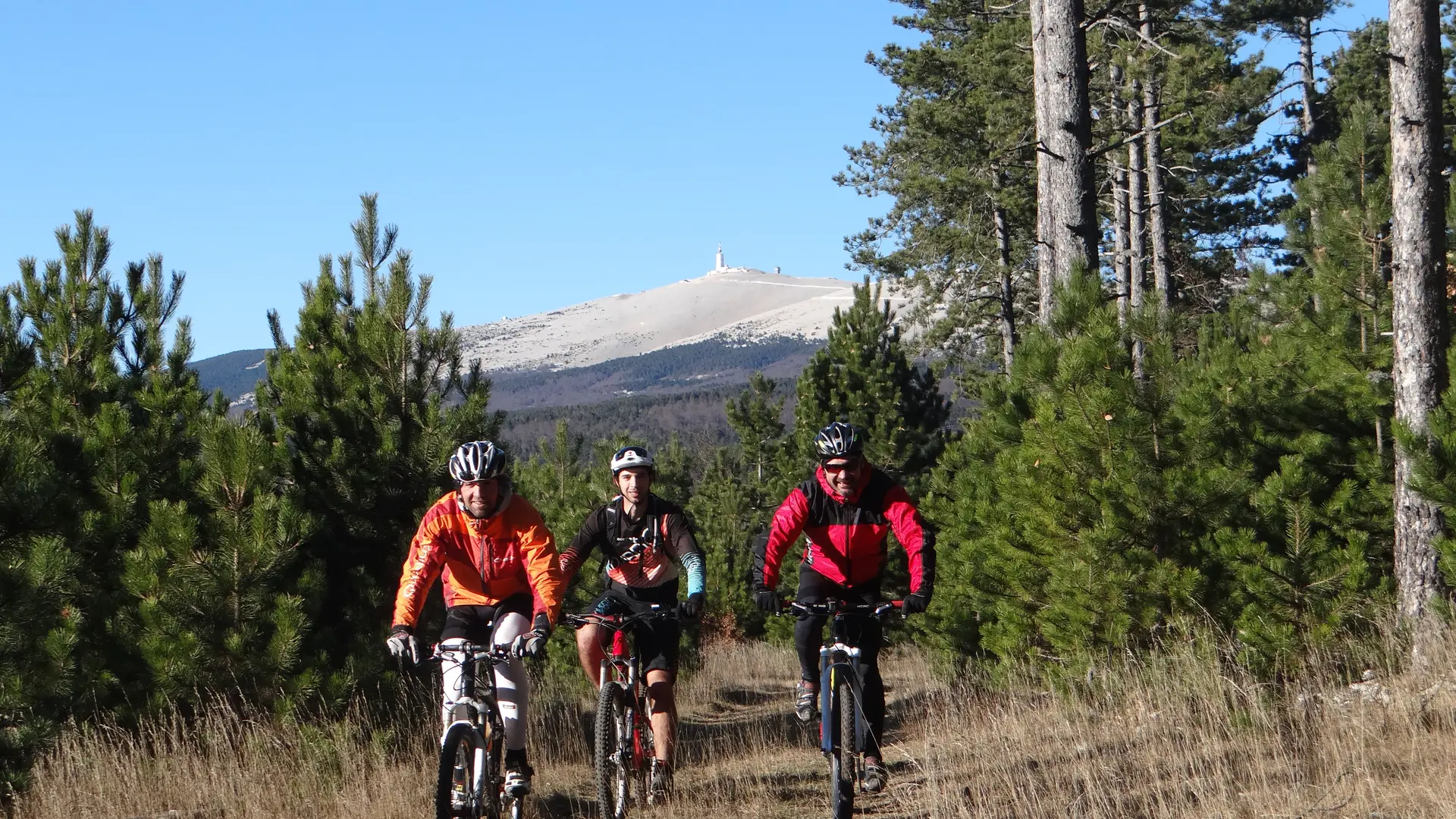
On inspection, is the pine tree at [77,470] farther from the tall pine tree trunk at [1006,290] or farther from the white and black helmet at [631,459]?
the tall pine tree trunk at [1006,290]

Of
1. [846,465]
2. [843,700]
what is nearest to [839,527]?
[846,465]

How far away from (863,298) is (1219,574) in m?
11.4

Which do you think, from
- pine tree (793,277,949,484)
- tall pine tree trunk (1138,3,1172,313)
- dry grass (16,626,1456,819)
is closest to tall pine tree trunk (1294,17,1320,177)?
tall pine tree trunk (1138,3,1172,313)

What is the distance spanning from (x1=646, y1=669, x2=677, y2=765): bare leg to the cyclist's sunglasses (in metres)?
1.45

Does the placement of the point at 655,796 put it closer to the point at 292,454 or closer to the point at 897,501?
the point at 897,501

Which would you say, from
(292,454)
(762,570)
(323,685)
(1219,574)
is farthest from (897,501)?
(292,454)

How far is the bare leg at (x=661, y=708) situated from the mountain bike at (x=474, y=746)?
125cm

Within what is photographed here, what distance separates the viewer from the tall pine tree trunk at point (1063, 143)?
1134 cm

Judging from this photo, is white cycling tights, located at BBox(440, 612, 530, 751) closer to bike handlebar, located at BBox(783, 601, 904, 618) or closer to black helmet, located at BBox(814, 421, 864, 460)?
bike handlebar, located at BBox(783, 601, 904, 618)

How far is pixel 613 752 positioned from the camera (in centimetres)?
683

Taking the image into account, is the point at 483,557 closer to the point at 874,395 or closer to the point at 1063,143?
the point at 1063,143

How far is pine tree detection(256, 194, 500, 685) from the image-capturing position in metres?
9.14

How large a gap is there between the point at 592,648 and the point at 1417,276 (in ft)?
19.2

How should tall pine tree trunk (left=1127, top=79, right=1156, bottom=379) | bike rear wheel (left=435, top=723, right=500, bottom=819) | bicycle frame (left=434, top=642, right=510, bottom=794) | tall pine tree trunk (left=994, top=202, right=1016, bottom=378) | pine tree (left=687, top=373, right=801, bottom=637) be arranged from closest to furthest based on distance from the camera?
bike rear wheel (left=435, top=723, right=500, bottom=819)
bicycle frame (left=434, top=642, right=510, bottom=794)
pine tree (left=687, top=373, right=801, bottom=637)
tall pine tree trunk (left=1127, top=79, right=1156, bottom=379)
tall pine tree trunk (left=994, top=202, right=1016, bottom=378)
